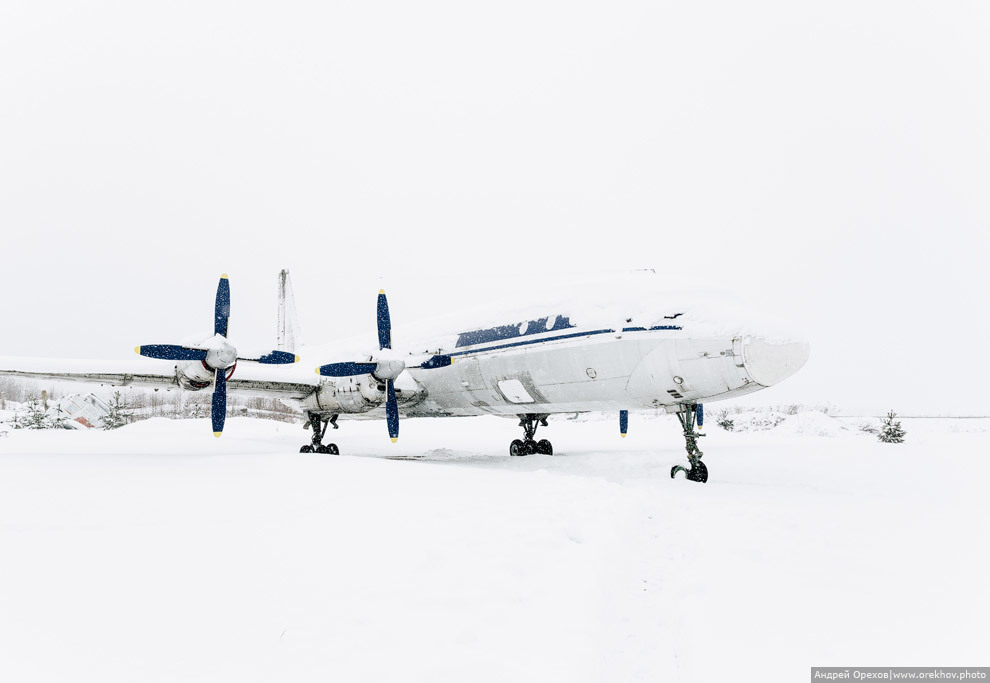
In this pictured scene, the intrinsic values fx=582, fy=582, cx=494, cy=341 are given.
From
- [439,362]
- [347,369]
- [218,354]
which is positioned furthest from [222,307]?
[439,362]

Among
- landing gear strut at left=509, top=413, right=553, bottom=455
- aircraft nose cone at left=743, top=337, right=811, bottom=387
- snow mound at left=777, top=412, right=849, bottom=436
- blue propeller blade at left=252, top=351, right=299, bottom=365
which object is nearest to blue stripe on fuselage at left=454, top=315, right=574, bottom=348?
landing gear strut at left=509, top=413, right=553, bottom=455

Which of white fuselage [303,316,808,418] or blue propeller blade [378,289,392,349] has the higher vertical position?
blue propeller blade [378,289,392,349]

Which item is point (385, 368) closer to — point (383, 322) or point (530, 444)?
point (383, 322)

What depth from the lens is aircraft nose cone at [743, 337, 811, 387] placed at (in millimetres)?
11961

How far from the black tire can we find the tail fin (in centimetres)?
2004

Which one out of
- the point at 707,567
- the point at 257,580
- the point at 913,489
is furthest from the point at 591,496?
the point at 913,489

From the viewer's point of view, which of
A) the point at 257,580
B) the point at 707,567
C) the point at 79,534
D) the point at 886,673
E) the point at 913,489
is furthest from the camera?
the point at 913,489

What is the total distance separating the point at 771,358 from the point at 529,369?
244 inches

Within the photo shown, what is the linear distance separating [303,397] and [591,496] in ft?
44.0

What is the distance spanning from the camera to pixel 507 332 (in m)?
16.7

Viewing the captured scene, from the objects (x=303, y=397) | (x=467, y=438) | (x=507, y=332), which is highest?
(x=507, y=332)

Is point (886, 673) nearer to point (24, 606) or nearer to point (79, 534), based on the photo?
point (24, 606)

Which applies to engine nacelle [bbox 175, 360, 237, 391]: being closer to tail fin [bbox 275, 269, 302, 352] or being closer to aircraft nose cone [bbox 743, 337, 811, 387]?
tail fin [bbox 275, 269, 302, 352]

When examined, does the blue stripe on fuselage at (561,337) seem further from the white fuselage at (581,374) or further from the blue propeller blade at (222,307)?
the blue propeller blade at (222,307)
